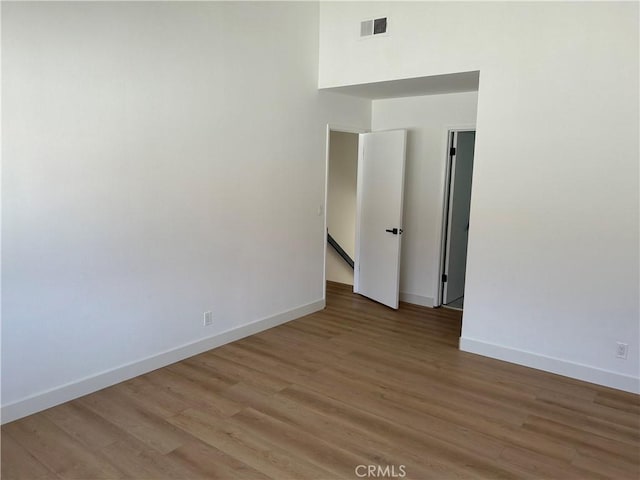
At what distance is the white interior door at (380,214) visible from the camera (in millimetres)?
5332

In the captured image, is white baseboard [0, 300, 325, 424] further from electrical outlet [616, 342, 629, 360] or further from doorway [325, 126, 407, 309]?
electrical outlet [616, 342, 629, 360]

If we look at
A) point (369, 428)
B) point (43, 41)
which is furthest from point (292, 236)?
point (43, 41)

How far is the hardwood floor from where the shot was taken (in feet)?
8.19

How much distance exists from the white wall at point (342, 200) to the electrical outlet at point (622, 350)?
3733 mm

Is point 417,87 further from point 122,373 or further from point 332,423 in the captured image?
point 122,373

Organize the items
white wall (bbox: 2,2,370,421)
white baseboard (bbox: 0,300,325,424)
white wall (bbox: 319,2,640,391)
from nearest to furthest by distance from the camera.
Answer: white wall (bbox: 2,2,370,421) → white baseboard (bbox: 0,300,325,424) → white wall (bbox: 319,2,640,391)

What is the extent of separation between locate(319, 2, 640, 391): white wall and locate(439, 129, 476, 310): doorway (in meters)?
1.39

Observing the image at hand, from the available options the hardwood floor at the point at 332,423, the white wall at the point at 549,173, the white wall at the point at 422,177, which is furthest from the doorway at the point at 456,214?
the hardwood floor at the point at 332,423

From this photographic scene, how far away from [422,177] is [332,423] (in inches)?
136

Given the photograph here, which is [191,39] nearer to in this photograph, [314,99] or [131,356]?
[314,99]

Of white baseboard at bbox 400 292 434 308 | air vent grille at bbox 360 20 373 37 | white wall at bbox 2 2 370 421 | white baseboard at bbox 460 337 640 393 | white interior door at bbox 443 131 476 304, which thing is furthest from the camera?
white baseboard at bbox 400 292 434 308

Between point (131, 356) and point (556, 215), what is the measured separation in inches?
138

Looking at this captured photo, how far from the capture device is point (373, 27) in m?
4.44

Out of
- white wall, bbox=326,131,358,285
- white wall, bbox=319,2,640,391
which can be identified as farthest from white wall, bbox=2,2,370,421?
white wall, bbox=326,131,358,285
